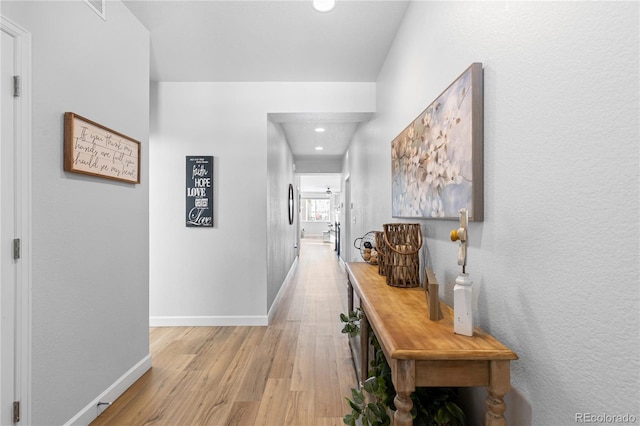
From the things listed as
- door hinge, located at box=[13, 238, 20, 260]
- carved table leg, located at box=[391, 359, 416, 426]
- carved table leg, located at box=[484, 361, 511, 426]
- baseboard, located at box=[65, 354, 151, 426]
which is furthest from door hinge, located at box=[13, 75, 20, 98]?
carved table leg, located at box=[484, 361, 511, 426]

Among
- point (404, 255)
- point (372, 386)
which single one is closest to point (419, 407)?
point (372, 386)

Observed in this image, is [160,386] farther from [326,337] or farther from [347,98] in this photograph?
[347,98]

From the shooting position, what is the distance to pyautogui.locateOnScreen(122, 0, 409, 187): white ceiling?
7.06 ft

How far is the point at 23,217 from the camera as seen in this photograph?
1358mm

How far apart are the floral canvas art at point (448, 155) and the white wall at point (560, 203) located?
1.7 inches

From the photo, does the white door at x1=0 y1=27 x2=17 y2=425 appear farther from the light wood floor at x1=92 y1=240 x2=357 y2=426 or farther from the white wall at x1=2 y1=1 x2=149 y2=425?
the light wood floor at x1=92 y1=240 x2=357 y2=426

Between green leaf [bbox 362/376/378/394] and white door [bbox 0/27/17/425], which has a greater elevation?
white door [bbox 0/27/17/425]

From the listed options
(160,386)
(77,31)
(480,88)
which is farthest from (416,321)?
(77,31)

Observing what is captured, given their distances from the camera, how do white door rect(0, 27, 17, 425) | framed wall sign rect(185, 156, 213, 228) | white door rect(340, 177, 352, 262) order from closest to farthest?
white door rect(0, 27, 17, 425), framed wall sign rect(185, 156, 213, 228), white door rect(340, 177, 352, 262)

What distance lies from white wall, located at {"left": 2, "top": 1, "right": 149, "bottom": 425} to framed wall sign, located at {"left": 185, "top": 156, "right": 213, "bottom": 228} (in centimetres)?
97

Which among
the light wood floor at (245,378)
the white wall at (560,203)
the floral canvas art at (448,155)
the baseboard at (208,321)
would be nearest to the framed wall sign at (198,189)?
the baseboard at (208,321)

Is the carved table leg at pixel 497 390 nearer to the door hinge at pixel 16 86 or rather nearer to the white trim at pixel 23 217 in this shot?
the white trim at pixel 23 217

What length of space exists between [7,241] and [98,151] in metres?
0.69

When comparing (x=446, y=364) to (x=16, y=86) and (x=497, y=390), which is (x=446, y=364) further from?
(x=16, y=86)
